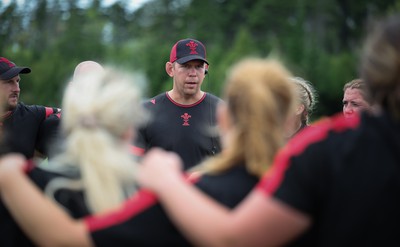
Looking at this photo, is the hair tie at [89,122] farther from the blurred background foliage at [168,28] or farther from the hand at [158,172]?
the blurred background foliage at [168,28]

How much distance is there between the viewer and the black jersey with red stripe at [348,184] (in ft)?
7.43

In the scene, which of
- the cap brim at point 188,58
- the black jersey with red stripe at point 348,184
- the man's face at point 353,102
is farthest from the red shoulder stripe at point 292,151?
the cap brim at point 188,58

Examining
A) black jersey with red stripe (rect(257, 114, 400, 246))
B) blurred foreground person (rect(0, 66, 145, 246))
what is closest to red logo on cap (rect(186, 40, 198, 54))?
blurred foreground person (rect(0, 66, 145, 246))

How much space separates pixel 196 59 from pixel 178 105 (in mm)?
636

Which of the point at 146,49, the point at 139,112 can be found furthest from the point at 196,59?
the point at 146,49

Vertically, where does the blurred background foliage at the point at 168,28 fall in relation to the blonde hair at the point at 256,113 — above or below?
above

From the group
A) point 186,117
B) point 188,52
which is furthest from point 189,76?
point 186,117

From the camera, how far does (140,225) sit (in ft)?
8.04

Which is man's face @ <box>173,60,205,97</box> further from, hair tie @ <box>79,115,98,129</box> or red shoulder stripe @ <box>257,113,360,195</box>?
red shoulder stripe @ <box>257,113,360,195</box>

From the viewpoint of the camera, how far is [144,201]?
2475mm

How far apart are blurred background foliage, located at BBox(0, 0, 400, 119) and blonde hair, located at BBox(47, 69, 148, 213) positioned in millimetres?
37103

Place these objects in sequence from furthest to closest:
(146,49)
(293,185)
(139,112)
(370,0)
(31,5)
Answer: (31,5), (370,0), (146,49), (139,112), (293,185)

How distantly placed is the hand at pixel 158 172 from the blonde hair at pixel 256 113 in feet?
0.79

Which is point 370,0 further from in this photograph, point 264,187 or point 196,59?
point 264,187
